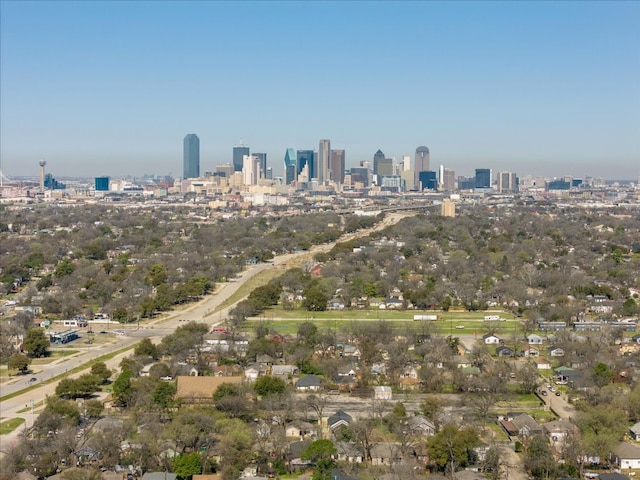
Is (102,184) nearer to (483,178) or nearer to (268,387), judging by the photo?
(483,178)

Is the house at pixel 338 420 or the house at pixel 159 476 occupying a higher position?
the house at pixel 338 420

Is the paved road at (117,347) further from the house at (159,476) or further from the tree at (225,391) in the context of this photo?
the tree at (225,391)

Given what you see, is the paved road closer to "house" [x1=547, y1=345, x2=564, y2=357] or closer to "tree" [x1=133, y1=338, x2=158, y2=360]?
"tree" [x1=133, y1=338, x2=158, y2=360]

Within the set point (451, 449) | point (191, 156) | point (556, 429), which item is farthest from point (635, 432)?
point (191, 156)

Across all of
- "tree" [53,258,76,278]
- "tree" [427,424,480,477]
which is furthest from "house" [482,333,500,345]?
"tree" [53,258,76,278]

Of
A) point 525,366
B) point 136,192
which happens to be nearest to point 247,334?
point 525,366

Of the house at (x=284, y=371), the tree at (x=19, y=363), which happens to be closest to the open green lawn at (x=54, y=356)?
the tree at (x=19, y=363)
